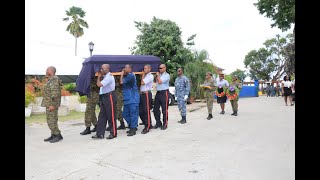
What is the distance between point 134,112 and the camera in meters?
8.28

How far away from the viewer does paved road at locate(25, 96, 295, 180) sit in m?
4.71

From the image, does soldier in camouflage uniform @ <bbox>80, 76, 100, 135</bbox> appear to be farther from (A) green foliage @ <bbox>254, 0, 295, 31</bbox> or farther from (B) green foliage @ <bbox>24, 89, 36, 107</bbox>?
(A) green foliage @ <bbox>254, 0, 295, 31</bbox>

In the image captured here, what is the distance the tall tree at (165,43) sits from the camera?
24938 mm

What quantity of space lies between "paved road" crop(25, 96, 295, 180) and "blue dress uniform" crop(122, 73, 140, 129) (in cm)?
47

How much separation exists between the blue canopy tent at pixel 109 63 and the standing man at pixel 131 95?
20.0 inches

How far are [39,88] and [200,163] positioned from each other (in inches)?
485

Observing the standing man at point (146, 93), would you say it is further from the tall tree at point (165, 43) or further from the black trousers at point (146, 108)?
the tall tree at point (165, 43)

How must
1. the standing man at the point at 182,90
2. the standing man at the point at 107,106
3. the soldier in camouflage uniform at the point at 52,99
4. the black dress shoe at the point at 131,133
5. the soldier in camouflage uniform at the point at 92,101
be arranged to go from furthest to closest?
the standing man at the point at 182,90
the soldier in camouflage uniform at the point at 92,101
the black dress shoe at the point at 131,133
the standing man at the point at 107,106
the soldier in camouflage uniform at the point at 52,99

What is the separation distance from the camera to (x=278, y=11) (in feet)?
61.9

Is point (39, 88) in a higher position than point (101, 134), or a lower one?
higher

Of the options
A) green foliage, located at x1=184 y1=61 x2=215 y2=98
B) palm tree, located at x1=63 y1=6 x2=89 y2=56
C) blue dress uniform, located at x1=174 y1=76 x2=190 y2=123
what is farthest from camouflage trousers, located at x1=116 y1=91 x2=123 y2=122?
palm tree, located at x1=63 y1=6 x2=89 y2=56

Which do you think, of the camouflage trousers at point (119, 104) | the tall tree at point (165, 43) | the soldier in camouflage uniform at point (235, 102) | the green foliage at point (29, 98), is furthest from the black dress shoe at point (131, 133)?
the tall tree at point (165, 43)
